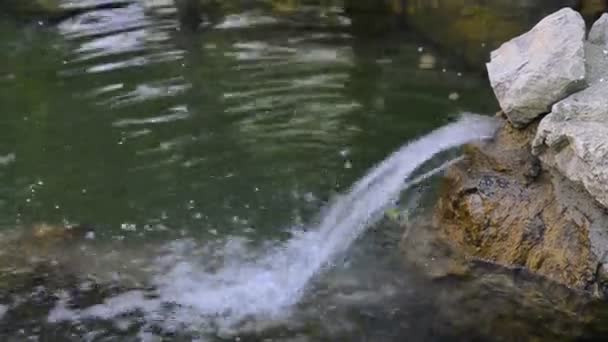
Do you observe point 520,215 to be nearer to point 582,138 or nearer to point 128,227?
point 582,138

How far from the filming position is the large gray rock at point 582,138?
10.4 ft

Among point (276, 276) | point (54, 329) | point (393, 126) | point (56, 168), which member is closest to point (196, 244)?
point (276, 276)

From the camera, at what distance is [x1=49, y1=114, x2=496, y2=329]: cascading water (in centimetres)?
348

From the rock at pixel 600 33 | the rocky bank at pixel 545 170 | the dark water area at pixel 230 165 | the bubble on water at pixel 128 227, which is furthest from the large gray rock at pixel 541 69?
the bubble on water at pixel 128 227

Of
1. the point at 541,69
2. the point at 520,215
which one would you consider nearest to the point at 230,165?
the point at 520,215

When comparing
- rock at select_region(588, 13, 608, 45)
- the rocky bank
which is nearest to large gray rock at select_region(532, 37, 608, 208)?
the rocky bank

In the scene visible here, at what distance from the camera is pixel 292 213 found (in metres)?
4.11

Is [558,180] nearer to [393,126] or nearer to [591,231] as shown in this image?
[591,231]

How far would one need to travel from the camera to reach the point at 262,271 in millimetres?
3719

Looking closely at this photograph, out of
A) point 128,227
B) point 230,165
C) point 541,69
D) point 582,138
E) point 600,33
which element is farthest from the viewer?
point 230,165

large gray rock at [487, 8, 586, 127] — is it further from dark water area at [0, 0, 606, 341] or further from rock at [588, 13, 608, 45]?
dark water area at [0, 0, 606, 341]

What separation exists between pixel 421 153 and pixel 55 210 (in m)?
1.97

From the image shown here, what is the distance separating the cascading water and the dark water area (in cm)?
1

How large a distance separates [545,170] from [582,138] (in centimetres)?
32
